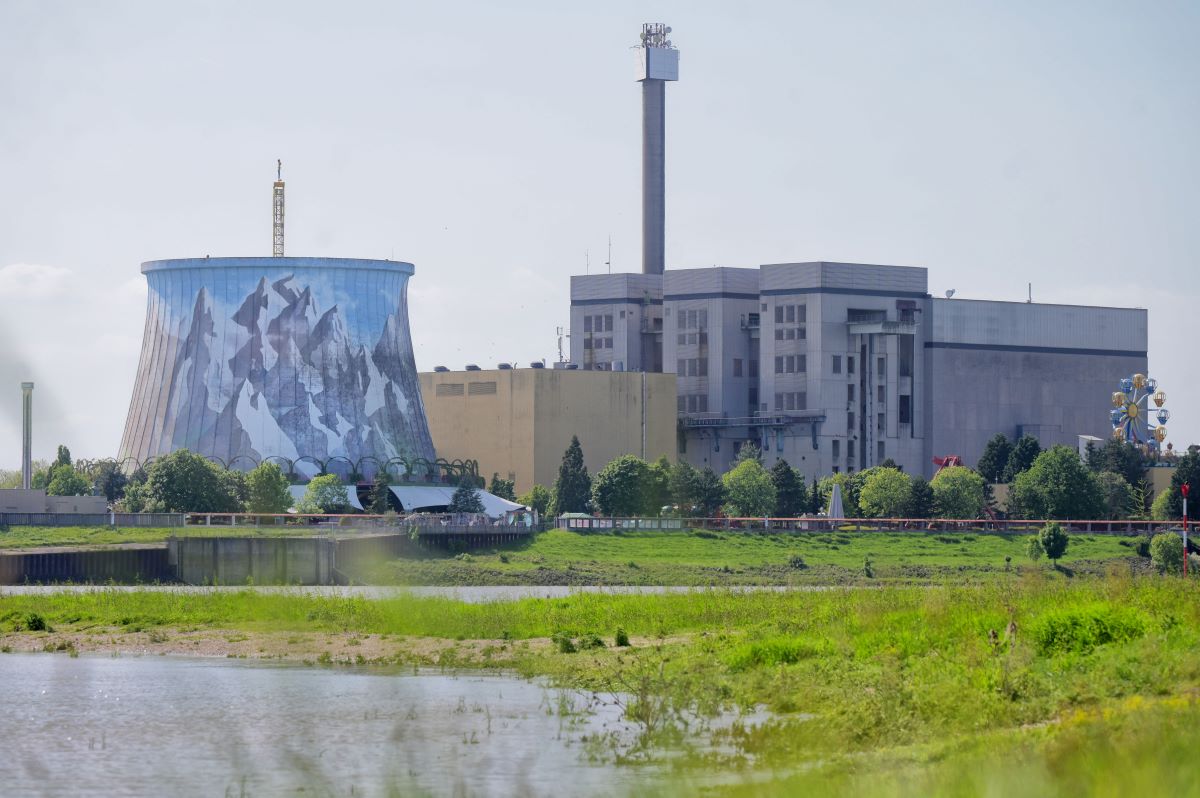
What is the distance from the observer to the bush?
235 ft

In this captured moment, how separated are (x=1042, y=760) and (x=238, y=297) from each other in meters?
95.1

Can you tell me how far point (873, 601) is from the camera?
1608 inches

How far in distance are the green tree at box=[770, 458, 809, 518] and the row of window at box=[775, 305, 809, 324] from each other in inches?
792

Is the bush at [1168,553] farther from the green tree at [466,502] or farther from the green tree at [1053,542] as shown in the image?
the green tree at [466,502]

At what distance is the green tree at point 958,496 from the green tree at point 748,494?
29.5 ft

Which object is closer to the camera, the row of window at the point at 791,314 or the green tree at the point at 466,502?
the green tree at the point at 466,502

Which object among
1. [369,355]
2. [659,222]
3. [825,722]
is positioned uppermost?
[659,222]

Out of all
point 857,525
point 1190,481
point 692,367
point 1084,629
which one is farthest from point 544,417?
point 1084,629

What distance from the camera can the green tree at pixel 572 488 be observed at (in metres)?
110

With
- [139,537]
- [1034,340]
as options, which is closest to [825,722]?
[139,537]

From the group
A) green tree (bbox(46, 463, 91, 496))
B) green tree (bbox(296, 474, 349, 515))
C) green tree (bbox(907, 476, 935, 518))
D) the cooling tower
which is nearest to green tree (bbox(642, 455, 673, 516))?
green tree (bbox(907, 476, 935, 518))

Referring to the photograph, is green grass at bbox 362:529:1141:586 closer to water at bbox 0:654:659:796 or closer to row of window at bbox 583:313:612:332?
water at bbox 0:654:659:796

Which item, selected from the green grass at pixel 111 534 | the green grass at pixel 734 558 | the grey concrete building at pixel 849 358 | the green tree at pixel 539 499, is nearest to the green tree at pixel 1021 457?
the grey concrete building at pixel 849 358

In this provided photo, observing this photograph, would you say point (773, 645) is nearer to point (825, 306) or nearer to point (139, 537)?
point (139, 537)
